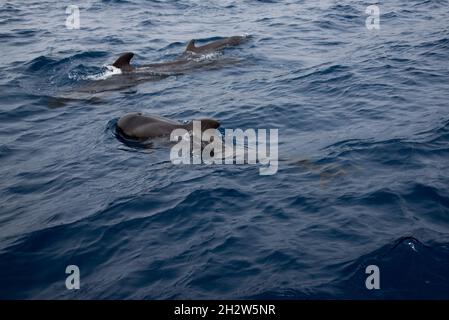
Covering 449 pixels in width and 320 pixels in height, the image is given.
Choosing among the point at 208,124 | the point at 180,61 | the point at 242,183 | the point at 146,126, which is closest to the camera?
the point at 242,183

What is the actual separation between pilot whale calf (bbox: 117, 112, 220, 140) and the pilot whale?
4.44 m

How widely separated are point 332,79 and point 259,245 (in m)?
8.12

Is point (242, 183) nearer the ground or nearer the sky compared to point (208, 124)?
nearer the ground

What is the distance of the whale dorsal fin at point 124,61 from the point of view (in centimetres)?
1478

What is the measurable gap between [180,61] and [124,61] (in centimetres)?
191

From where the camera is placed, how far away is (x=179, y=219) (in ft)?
26.0

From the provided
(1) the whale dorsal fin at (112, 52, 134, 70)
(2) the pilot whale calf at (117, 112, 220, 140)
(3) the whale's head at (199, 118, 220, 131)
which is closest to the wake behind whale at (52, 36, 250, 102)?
A: (1) the whale dorsal fin at (112, 52, 134, 70)

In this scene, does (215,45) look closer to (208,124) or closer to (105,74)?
(105,74)

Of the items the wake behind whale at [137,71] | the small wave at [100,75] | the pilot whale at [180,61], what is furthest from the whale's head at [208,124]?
the small wave at [100,75]

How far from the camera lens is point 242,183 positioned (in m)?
8.80

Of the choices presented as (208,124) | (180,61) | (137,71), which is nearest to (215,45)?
(180,61)

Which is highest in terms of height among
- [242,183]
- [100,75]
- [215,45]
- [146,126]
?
[215,45]

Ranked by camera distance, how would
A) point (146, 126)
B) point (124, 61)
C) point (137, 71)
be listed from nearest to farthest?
1. point (146, 126)
2. point (124, 61)
3. point (137, 71)
